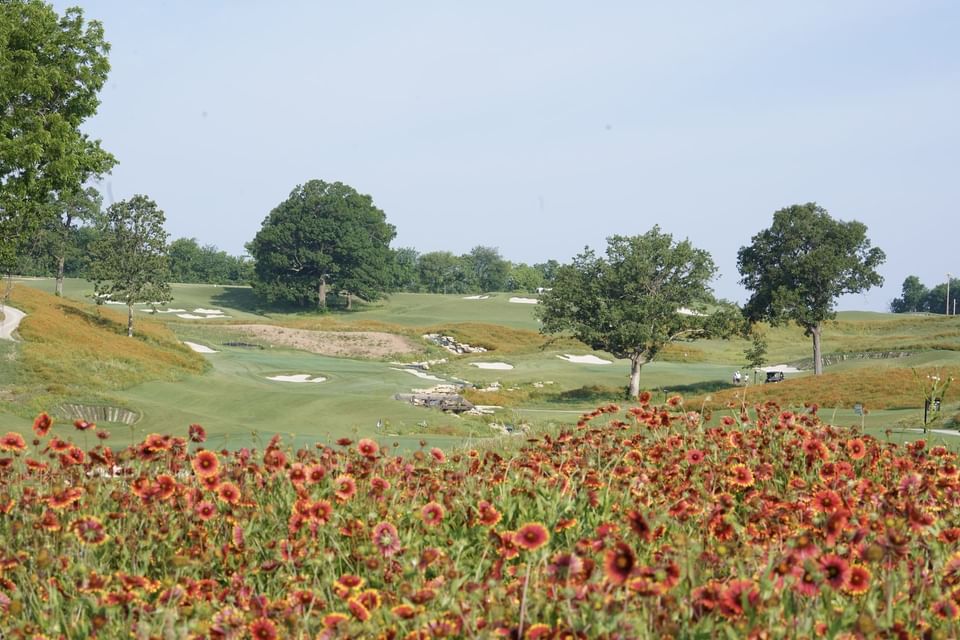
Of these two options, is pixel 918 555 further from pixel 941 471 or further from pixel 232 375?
pixel 232 375

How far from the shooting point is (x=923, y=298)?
176000mm

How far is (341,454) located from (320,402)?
79.7ft

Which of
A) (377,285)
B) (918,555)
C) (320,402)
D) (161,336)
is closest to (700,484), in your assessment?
(918,555)

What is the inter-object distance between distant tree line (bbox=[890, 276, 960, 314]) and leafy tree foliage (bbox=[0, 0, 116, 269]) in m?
158

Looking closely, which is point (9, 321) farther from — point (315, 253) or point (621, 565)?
point (315, 253)

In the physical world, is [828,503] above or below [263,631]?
above

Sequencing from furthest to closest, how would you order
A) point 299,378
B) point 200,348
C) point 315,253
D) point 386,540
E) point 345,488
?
point 315,253
point 200,348
point 299,378
point 345,488
point 386,540

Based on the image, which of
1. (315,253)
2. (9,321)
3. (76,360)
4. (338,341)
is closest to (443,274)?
(315,253)

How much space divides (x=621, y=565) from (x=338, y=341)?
243ft

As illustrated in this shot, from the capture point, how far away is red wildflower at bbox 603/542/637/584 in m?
3.63

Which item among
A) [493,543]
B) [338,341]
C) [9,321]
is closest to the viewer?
[493,543]

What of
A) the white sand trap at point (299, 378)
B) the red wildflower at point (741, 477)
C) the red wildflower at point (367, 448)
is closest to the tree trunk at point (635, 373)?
the white sand trap at point (299, 378)

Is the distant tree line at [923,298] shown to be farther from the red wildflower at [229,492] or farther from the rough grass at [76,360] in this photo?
the red wildflower at [229,492]

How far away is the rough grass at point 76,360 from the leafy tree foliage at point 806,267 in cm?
3298
